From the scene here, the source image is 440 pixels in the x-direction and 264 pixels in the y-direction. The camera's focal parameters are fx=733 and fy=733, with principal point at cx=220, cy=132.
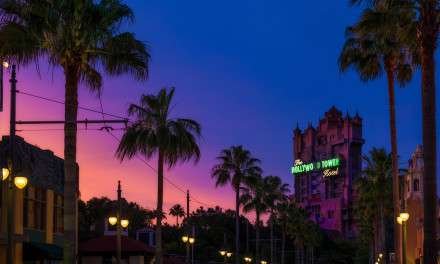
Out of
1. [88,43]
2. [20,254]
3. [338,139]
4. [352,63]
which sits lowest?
[20,254]

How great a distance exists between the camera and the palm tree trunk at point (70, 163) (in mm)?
21172

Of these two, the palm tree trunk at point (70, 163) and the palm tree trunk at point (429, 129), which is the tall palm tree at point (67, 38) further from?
the palm tree trunk at point (429, 129)

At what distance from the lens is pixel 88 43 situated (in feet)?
69.9

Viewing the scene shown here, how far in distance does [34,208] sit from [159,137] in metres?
8.14

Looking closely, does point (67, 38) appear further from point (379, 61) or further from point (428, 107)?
point (379, 61)

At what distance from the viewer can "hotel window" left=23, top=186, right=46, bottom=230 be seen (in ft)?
117

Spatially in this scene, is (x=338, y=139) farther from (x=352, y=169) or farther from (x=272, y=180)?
(x=272, y=180)

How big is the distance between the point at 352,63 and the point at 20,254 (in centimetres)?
1844

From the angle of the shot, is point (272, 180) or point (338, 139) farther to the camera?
point (338, 139)

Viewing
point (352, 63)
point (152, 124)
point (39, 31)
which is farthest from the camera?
point (152, 124)

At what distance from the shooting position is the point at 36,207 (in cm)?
3769

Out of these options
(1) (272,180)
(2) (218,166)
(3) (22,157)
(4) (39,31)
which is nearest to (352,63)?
(3) (22,157)

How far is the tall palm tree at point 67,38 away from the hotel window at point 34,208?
592 inches

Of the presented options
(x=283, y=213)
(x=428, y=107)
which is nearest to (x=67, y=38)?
(x=428, y=107)
